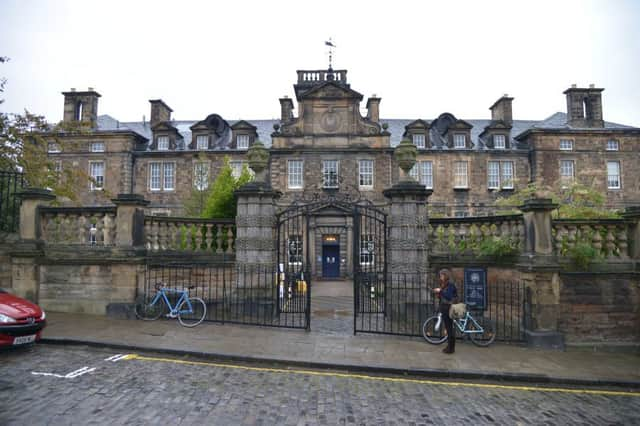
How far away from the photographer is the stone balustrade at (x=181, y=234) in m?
9.79

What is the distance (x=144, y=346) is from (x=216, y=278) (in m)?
2.84

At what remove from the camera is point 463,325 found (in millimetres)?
7867

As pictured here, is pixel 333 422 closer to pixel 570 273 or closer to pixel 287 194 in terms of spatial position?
pixel 570 273

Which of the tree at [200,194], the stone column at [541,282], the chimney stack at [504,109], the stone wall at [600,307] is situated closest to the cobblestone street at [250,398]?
the stone column at [541,282]

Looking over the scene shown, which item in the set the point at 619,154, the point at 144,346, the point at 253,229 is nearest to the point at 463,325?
the point at 253,229

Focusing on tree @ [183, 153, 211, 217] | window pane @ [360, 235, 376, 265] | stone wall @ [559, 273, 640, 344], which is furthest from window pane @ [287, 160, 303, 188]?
stone wall @ [559, 273, 640, 344]

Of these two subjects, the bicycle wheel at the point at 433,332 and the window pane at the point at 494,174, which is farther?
the window pane at the point at 494,174

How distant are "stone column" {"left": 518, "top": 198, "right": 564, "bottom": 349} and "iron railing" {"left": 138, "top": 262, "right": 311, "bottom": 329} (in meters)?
5.31

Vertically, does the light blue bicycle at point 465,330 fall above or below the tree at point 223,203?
below

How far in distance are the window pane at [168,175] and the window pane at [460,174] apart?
22.3 metres

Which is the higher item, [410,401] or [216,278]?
[216,278]

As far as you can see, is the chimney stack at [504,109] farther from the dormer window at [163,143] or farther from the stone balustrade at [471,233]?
the dormer window at [163,143]

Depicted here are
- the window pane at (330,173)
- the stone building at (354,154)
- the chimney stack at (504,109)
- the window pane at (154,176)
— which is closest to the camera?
the window pane at (330,173)

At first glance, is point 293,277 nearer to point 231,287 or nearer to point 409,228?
point 231,287
